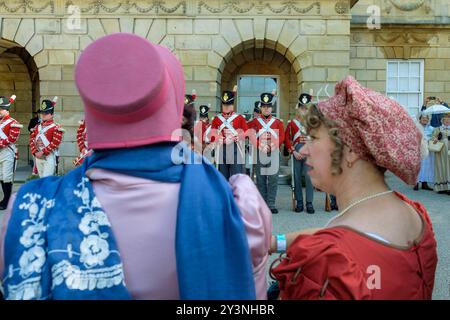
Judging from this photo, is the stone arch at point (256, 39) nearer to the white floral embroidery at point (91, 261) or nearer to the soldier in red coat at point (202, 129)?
the soldier in red coat at point (202, 129)

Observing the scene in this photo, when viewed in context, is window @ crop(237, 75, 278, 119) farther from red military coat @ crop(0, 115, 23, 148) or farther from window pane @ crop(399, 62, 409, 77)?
red military coat @ crop(0, 115, 23, 148)

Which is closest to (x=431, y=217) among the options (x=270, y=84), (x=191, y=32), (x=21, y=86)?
(x=191, y=32)

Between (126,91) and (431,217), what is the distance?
7.94 m

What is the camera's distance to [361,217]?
1.55m

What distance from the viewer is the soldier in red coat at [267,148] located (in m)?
9.12

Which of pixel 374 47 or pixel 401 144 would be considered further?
pixel 374 47

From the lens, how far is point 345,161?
1.62 m

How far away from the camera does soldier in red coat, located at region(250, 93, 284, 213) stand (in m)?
9.12

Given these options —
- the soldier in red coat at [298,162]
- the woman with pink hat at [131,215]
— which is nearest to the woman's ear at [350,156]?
the woman with pink hat at [131,215]

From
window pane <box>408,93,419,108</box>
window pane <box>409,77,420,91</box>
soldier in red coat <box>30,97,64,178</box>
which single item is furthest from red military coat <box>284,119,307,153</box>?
window pane <box>408,93,419,108</box>

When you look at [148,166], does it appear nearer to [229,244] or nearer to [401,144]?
[229,244]

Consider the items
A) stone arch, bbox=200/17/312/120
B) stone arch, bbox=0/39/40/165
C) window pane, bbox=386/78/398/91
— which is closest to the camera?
stone arch, bbox=200/17/312/120
